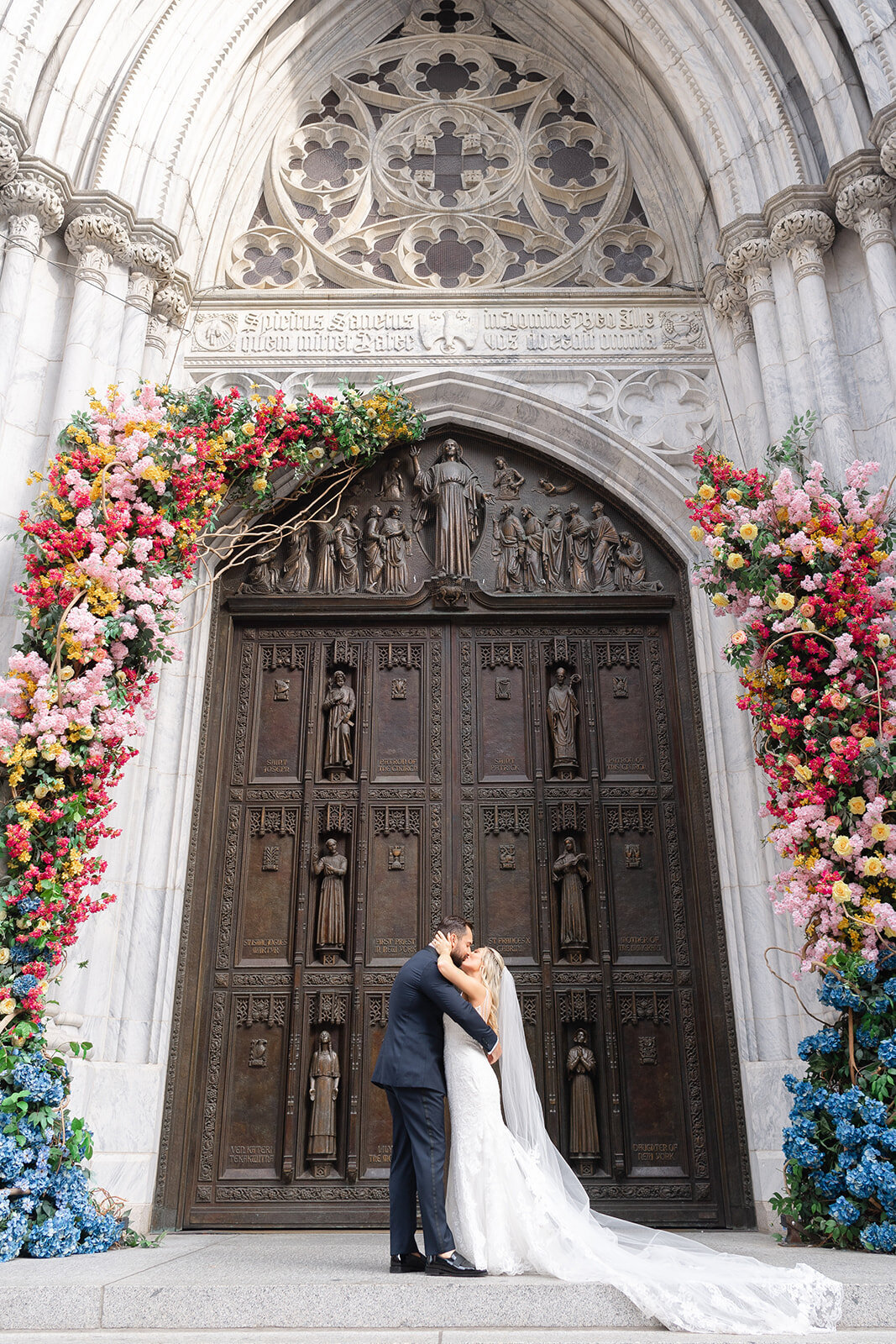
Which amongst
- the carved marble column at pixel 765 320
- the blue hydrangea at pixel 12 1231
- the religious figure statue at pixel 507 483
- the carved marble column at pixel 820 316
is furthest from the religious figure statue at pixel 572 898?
the blue hydrangea at pixel 12 1231

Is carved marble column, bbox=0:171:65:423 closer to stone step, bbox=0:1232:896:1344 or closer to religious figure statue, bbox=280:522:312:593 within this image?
religious figure statue, bbox=280:522:312:593

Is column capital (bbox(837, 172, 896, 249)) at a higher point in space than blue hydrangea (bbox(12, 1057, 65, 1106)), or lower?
higher

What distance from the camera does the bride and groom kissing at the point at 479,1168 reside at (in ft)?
12.8

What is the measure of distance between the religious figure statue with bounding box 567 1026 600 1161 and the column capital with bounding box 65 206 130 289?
5.91m

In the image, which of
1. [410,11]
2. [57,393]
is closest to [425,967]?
[57,393]

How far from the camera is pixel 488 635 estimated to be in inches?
301

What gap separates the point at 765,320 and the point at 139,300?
14.4ft

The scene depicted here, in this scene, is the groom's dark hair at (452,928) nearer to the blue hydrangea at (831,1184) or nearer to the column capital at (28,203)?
the blue hydrangea at (831,1184)

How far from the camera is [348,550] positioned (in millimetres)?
7754

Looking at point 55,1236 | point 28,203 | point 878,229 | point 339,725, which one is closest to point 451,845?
point 339,725

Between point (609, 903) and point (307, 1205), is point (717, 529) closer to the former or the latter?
point (609, 903)

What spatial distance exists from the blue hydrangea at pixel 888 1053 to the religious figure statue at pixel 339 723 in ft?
12.4

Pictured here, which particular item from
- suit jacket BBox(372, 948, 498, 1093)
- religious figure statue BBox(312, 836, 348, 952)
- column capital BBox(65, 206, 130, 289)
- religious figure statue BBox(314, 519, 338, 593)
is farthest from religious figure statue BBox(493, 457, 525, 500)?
suit jacket BBox(372, 948, 498, 1093)

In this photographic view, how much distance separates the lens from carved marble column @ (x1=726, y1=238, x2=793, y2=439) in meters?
6.87
